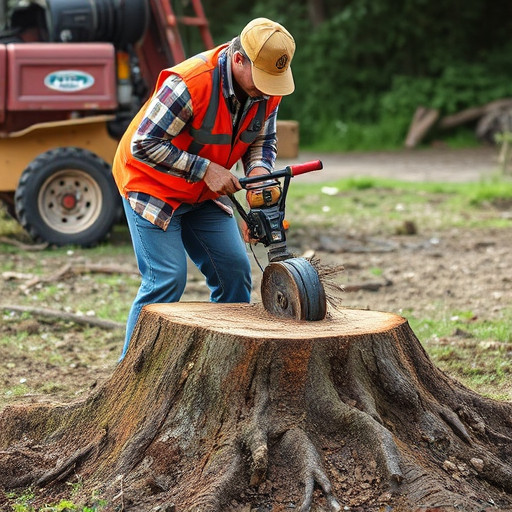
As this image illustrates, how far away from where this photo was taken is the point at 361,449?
3.42 metres

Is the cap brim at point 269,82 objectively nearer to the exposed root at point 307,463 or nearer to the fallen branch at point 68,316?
the exposed root at point 307,463

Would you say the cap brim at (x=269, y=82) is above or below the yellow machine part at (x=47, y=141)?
above

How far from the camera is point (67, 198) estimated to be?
364 inches

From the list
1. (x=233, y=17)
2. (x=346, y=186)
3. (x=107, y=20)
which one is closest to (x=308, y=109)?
(x=233, y=17)

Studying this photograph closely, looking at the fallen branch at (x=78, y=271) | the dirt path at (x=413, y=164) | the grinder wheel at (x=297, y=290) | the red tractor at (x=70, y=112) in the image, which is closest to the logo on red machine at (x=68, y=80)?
the red tractor at (x=70, y=112)

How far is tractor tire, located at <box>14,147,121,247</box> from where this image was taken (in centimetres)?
902

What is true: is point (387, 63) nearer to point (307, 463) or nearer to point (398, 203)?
point (398, 203)

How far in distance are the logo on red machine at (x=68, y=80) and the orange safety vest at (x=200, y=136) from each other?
16.7 feet

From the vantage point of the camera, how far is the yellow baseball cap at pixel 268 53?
3.84m

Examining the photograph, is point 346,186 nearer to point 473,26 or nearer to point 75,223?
point 75,223

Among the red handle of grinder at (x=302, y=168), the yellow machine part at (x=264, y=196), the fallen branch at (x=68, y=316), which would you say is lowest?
the fallen branch at (x=68, y=316)

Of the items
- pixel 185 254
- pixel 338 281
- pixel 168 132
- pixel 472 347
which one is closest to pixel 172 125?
pixel 168 132

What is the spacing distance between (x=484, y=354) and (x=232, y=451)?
282 centimetres

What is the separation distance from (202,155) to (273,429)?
1313mm
